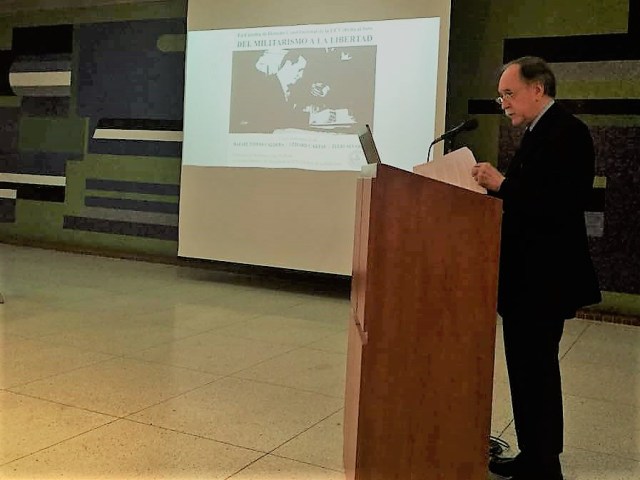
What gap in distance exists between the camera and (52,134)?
23.7ft

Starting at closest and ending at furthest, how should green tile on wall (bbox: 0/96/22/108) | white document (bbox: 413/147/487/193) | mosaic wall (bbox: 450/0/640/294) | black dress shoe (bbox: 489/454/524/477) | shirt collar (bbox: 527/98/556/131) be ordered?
white document (bbox: 413/147/487/193), shirt collar (bbox: 527/98/556/131), black dress shoe (bbox: 489/454/524/477), mosaic wall (bbox: 450/0/640/294), green tile on wall (bbox: 0/96/22/108)

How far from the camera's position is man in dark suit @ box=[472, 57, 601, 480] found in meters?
1.89

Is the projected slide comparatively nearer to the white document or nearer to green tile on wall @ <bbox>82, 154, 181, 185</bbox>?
green tile on wall @ <bbox>82, 154, 181, 185</bbox>

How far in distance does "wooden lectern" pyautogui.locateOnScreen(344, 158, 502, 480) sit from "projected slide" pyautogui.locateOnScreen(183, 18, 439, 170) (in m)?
3.44

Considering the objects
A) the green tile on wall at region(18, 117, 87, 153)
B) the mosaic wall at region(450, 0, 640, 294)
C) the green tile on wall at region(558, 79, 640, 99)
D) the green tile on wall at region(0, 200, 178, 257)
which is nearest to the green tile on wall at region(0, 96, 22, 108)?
the green tile on wall at region(18, 117, 87, 153)

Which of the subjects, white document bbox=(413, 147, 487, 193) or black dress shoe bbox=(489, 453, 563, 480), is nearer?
white document bbox=(413, 147, 487, 193)

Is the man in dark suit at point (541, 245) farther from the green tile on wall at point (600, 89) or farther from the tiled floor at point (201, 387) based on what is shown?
the green tile on wall at point (600, 89)

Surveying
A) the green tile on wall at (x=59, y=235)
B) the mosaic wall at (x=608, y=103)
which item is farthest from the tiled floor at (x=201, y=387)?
the green tile on wall at (x=59, y=235)

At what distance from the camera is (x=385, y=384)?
5.11 feet

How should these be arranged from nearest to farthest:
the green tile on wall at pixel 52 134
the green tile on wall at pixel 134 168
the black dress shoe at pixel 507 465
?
the black dress shoe at pixel 507 465, the green tile on wall at pixel 134 168, the green tile on wall at pixel 52 134

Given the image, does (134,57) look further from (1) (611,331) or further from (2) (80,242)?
(1) (611,331)

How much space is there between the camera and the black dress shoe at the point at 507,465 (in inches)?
81.9

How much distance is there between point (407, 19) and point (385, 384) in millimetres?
3990

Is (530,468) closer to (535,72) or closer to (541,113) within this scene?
(541,113)
